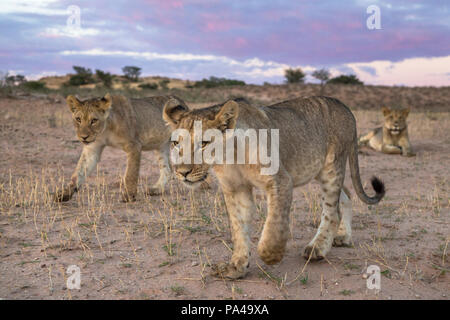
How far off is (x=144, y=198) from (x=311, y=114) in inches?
139

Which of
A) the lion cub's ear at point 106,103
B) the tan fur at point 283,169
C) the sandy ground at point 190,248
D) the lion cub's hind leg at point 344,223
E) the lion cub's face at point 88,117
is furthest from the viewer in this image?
the lion cub's ear at point 106,103

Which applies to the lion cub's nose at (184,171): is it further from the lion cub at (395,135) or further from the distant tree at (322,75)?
the distant tree at (322,75)

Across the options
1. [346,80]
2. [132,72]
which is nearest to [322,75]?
[346,80]

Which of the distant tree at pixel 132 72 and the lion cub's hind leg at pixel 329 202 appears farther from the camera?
the distant tree at pixel 132 72

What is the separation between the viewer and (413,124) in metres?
18.2

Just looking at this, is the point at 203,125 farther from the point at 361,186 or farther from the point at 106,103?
the point at 106,103

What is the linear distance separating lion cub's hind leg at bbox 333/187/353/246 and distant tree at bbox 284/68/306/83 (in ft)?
155

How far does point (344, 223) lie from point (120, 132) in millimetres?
3917

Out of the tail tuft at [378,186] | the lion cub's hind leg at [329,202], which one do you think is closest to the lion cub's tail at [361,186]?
the tail tuft at [378,186]

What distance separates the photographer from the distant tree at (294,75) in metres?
51.2

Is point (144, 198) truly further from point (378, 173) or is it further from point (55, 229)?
point (378, 173)

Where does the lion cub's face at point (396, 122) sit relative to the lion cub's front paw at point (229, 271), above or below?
above

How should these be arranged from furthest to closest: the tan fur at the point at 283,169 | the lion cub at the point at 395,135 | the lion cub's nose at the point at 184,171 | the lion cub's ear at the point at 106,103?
1. the lion cub at the point at 395,135
2. the lion cub's ear at the point at 106,103
3. the tan fur at the point at 283,169
4. the lion cub's nose at the point at 184,171
